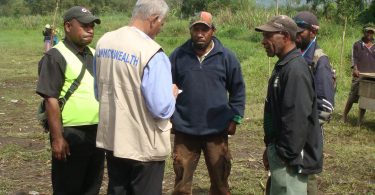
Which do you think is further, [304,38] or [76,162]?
[304,38]

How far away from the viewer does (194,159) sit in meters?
4.84

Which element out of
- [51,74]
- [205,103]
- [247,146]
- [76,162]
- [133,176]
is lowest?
[247,146]

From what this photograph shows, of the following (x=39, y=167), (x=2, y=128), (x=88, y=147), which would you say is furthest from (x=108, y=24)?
(x=88, y=147)

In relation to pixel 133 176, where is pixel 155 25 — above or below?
above

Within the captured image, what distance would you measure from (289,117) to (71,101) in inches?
62.0

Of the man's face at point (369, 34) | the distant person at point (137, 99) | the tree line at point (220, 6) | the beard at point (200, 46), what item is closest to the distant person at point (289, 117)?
the distant person at point (137, 99)

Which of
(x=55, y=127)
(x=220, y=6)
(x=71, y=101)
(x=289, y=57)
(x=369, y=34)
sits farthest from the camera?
(x=220, y=6)

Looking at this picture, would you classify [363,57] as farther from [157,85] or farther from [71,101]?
[157,85]

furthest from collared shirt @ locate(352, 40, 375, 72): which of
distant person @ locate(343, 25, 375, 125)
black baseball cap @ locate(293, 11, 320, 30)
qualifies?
black baseball cap @ locate(293, 11, 320, 30)

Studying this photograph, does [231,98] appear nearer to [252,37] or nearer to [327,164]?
[327,164]

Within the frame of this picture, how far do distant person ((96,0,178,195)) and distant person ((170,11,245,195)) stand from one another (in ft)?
4.10

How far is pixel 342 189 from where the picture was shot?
19.6ft

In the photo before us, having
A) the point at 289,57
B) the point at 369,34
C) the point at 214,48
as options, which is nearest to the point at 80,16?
the point at 214,48

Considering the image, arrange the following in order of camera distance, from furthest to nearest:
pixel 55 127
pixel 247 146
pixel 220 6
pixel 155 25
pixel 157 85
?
pixel 220 6
pixel 247 146
pixel 55 127
pixel 155 25
pixel 157 85
